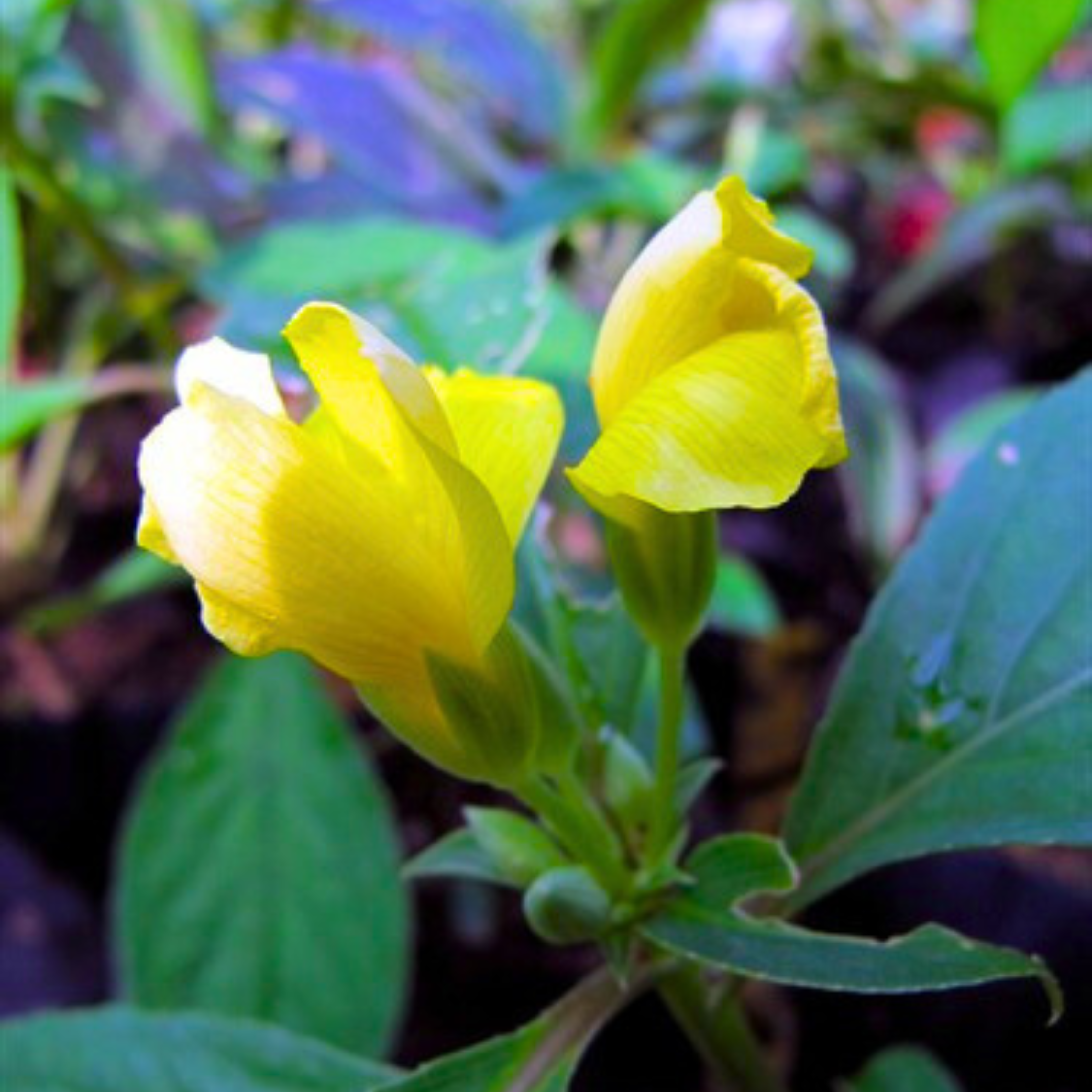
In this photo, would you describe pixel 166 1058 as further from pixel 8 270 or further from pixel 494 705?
pixel 8 270

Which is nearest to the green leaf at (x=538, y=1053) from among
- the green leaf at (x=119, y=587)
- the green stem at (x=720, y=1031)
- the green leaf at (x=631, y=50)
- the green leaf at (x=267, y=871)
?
the green stem at (x=720, y=1031)

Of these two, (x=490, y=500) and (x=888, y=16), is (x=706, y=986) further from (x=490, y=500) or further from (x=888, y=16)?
(x=888, y=16)

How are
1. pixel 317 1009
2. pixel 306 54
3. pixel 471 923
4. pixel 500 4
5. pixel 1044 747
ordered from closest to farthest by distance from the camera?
pixel 1044 747
pixel 317 1009
pixel 471 923
pixel 306 54
pixel 500 4

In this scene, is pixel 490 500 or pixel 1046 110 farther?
pixel 1046 110

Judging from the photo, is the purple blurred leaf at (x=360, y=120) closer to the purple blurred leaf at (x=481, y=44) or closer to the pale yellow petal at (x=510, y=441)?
the purple blurred leaf at (x=481, y=44)

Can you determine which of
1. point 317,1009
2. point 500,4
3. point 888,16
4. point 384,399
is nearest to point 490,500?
point 384,399

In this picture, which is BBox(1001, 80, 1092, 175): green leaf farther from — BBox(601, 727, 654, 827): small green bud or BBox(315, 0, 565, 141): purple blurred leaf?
BBox(601, 727, 654, 827): small green bud

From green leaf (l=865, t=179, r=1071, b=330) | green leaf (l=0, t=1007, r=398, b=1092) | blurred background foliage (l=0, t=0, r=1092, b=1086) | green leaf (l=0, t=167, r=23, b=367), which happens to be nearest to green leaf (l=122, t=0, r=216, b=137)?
blurred background foliage (l=0, t=0, r=1092, b=1086)
